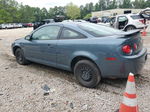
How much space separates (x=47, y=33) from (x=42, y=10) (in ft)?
320

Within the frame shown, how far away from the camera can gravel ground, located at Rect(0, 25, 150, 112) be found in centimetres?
299

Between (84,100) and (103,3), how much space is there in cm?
11865

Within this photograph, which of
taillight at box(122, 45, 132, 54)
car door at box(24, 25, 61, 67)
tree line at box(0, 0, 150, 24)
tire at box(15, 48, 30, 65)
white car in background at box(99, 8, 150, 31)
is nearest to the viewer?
taillight at box(122, 45, 132, 54)

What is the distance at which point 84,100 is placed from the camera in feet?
10.5

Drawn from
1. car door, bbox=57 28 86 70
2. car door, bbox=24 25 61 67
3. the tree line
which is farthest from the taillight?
the tree line

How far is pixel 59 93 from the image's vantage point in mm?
3533

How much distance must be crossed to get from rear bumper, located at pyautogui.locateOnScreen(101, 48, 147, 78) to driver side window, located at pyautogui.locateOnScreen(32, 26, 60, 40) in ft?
5.41

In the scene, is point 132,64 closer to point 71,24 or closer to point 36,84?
point 71,24

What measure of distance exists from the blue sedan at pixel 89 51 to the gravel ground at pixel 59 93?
337 millimetres

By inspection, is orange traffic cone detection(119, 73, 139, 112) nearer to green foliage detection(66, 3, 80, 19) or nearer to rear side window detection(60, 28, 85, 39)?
rear side window detection(60, 28, 85, 39)

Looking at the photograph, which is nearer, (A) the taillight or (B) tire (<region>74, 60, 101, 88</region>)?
(A) the taillight

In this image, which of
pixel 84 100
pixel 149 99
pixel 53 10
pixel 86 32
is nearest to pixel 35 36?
pixel 86 32

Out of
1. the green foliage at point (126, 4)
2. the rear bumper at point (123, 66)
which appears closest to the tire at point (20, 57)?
the rear bumper at point (123, 66)

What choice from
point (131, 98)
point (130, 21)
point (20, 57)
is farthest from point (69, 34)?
point (130, 21)
